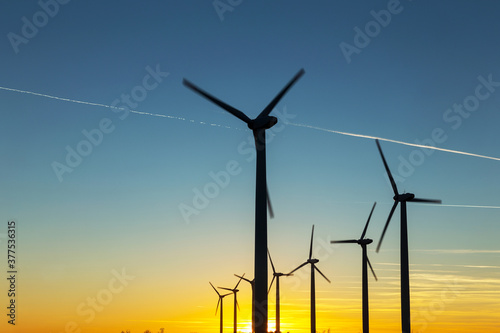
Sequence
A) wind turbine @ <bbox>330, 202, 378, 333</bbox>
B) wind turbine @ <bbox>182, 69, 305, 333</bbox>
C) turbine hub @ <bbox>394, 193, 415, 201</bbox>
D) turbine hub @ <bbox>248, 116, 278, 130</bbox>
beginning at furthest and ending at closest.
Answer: wind turbine @ <bbox>330, 202, 378, 333</bbox>, turbine hub @ <bbox>394, 193, 415, 201</bbox>, turbine hub @ <bbox>248, 116, 278, 130</bbox>, wind turbine @ <bbox>182, 69, 305, 333</bbox>

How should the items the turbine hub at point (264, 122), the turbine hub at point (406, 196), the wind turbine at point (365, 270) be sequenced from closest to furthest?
the turbine hub at point (264, 122), the turbine hub at point (406, 196), the wind turbine at point (365, 270)

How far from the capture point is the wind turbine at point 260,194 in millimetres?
60969

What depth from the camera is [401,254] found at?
96.9 m

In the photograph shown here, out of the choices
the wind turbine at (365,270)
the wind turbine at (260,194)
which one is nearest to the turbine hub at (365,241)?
the wind turbine at (365,270)

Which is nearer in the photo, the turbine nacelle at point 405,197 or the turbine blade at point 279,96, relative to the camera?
the turbine blade at point 279,96

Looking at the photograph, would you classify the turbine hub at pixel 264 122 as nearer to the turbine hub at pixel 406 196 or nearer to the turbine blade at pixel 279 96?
the turbine blade at pixel 279 96

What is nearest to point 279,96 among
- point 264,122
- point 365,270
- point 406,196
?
point 264,122

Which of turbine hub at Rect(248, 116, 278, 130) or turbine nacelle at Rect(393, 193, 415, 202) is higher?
turbine hub at Rect(248, 116, 278, 130)

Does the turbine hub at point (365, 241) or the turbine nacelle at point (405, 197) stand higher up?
the turbine nacelle at point (405, 197)

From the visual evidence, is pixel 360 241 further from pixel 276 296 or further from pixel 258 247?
pixel 258 247

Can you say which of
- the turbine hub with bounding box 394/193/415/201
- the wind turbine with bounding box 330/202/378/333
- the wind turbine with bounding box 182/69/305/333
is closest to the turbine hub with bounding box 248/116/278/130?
the wind turbine with bounding box 182/69/305/333

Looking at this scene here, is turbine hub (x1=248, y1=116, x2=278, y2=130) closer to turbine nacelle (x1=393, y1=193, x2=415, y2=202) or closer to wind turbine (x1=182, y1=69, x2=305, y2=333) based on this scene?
wind turbine (x1=182, y1=69, x2=305, y2=333)

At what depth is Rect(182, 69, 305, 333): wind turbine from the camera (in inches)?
2400

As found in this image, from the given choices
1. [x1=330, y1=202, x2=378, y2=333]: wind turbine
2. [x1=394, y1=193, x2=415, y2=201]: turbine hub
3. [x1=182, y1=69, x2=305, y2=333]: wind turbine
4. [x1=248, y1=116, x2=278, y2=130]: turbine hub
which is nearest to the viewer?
[x1=182, y1=69, x2=305, y2=333]: wind turbine
